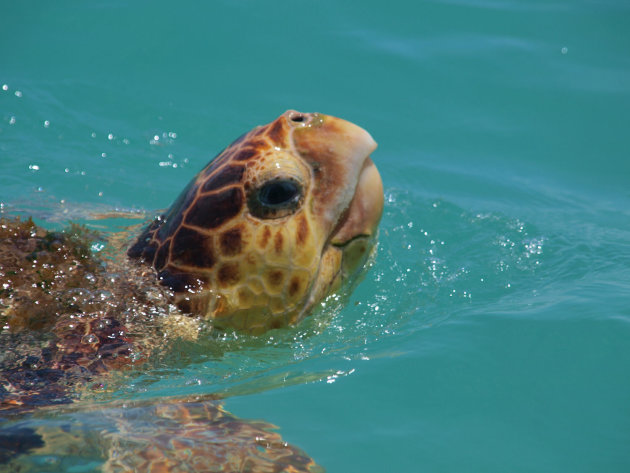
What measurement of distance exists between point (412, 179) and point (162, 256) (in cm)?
361

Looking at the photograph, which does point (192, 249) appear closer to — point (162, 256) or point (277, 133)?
point (162, 256)

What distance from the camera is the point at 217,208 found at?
3.03 metres

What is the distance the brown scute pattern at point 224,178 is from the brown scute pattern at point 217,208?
0.11ft

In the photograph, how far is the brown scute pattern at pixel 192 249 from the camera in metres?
3.04

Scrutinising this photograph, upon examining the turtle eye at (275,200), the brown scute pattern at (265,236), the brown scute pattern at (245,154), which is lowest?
the brown scute pattern at (265,236)

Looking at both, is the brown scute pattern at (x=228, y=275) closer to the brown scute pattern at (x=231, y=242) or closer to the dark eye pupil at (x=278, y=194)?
the brown scute pattern at (x=231, y=242)

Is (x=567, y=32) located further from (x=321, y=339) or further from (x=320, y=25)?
(x=321, y=339)

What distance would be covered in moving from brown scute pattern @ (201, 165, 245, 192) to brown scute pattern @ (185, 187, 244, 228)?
3cm

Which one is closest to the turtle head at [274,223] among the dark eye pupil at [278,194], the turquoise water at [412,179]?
the dark eye pupil at [278,194]

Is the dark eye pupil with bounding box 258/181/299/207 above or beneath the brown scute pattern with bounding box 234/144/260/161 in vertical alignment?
beneath

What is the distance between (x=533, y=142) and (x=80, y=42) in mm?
5142

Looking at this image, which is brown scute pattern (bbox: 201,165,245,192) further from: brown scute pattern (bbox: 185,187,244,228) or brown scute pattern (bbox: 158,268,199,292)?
brown scute pattern (bbox: 158,268,199,292)

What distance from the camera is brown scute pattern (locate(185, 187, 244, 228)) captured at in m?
3.00

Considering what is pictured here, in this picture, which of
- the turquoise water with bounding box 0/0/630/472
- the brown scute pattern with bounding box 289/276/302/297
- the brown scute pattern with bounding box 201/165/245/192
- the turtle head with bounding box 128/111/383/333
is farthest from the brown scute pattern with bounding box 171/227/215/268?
the turquoise water with bounding box 0/0/630/472
